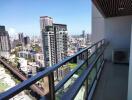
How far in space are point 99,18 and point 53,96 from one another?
5.44m

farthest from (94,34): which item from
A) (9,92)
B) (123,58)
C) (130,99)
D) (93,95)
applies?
(9,92)

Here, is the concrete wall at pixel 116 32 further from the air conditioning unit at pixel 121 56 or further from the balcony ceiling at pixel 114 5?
the balcony ceiling at pixel 114 5

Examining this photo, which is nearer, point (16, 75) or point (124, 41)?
point (16, 75)

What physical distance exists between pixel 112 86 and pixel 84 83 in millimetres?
1326

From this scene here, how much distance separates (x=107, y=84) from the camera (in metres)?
2.91

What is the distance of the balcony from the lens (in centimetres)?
68

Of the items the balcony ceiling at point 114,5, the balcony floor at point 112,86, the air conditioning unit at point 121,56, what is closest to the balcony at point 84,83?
the balcony floor at point 112,86

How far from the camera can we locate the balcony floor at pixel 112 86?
2.37 metres

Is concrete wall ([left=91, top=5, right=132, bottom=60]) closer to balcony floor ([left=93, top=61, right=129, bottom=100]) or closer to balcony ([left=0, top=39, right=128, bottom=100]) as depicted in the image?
balcony ([left=0, top=39, right=128, bottom=100])

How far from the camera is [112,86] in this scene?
2.82 m

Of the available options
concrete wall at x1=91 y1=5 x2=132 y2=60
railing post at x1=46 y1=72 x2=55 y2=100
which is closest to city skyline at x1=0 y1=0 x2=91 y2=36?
concrete wall at x1=91 y1=5 x2=132 y2=60

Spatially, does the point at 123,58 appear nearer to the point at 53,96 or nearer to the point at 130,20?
the point at 130,20

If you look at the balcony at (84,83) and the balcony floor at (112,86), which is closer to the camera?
the balcony at (84,83)

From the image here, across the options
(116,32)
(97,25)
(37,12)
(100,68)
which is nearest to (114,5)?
(100,68)
